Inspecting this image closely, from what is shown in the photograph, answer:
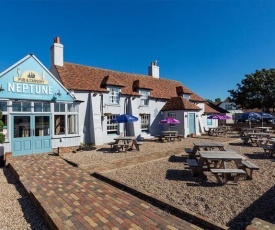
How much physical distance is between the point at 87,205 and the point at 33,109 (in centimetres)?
920

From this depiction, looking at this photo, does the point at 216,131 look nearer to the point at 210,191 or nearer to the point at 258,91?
the point at 210,191

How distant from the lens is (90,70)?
1922 centimetres

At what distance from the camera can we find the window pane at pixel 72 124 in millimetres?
13883

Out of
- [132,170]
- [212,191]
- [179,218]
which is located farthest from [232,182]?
[132,170]

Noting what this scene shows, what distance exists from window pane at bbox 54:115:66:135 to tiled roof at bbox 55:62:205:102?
8.83 feet

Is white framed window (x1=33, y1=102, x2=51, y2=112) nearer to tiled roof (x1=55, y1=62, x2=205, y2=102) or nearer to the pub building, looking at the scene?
the pub building

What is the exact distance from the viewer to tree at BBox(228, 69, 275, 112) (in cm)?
3541

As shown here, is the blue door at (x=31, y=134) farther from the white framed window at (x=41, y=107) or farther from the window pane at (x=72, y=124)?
the window pane at (x=72, y=124)

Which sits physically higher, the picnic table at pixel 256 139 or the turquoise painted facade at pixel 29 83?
the turquoise painted facade at pixel 29 83

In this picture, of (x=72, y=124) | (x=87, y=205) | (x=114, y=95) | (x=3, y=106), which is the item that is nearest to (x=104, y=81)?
(x=114, y=95)

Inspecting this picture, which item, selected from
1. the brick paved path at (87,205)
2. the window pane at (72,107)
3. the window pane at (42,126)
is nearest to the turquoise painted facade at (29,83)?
the window pane at (72,107)

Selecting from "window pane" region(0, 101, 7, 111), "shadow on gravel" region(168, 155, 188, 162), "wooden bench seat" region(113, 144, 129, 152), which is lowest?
"shadow on gravel" region(168, 155, 188, 162)

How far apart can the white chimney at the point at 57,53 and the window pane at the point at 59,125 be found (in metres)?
6.01

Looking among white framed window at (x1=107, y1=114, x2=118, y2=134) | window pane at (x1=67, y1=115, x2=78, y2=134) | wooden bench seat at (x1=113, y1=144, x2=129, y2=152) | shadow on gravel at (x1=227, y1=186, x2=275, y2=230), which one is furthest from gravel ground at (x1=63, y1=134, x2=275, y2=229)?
white framed window at (x1=107, y1=114, x2=118, y2=134)
